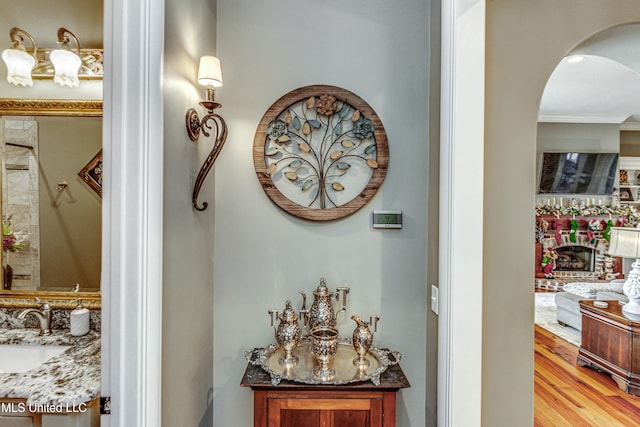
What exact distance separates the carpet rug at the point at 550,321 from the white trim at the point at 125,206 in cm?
462

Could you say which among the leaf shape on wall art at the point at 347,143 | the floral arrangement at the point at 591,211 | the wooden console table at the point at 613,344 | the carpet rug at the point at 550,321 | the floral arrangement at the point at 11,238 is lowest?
the carpet rug at the point at 550,321

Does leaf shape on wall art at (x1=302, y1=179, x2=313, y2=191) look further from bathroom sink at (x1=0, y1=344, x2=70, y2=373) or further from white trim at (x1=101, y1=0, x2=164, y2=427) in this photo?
bathroom sink at (x1=0, y1=344, x2=70, y2=373)

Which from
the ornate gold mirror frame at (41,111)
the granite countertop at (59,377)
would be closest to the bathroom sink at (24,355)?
the granite countertop at (59,377)

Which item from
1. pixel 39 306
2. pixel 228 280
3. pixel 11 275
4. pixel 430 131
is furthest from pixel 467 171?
pixel 11 275

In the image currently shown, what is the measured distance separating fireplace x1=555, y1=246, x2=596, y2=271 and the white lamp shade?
14.1 ft

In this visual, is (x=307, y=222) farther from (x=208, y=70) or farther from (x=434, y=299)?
(x=208, y=70)

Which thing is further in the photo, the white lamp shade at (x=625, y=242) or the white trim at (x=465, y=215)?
the white lamp shade at (x=625, y=242)

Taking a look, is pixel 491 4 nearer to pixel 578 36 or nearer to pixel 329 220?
pixel 578 36

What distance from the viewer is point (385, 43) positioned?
1899mm

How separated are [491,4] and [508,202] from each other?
0.87 m

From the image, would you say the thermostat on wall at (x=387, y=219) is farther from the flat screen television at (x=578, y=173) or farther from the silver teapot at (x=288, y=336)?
the flat screen television at (x=578, y=173)

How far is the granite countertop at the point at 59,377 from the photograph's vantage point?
1.07m

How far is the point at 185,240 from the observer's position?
59.6 inches

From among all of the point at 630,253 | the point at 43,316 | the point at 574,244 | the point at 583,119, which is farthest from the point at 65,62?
the point at 574,244
